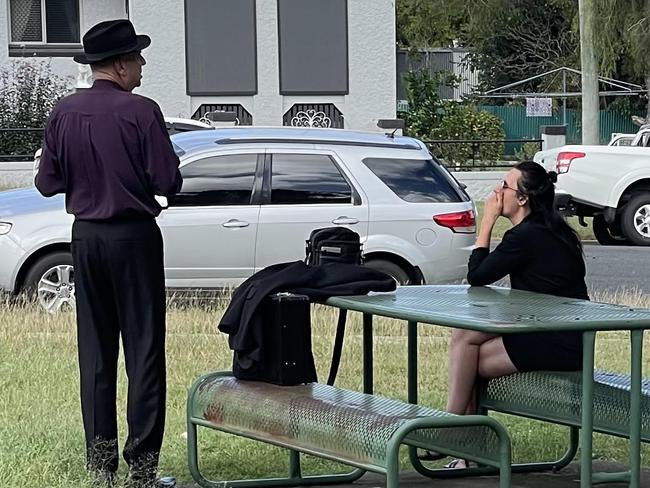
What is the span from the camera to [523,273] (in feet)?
20.5

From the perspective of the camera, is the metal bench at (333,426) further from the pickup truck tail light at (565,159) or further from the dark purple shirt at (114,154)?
the pickup truck tail light at (565,159)

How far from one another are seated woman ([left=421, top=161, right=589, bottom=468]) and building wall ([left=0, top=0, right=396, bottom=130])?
821 inches

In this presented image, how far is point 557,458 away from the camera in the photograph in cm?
666

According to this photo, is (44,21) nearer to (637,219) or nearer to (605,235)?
(605,235)

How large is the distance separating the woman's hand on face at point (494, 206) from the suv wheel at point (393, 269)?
4923mm

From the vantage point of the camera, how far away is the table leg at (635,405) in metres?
5.25

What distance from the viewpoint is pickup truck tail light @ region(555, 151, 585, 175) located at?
63.6 ft

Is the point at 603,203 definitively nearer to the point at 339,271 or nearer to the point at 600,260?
the point at 600,260

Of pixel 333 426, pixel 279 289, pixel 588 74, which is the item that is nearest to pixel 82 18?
pixel 588 74

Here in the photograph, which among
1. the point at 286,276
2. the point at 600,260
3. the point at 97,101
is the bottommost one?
the point at 600,260

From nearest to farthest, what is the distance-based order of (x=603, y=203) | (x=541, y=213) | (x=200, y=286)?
(x=541, y=213) < (x=200, y=286) < (x=603, y=203)

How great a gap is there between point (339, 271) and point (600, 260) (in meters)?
12.3

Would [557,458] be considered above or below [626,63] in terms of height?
below

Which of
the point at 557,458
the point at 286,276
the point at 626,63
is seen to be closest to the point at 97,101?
the point at 286,276
